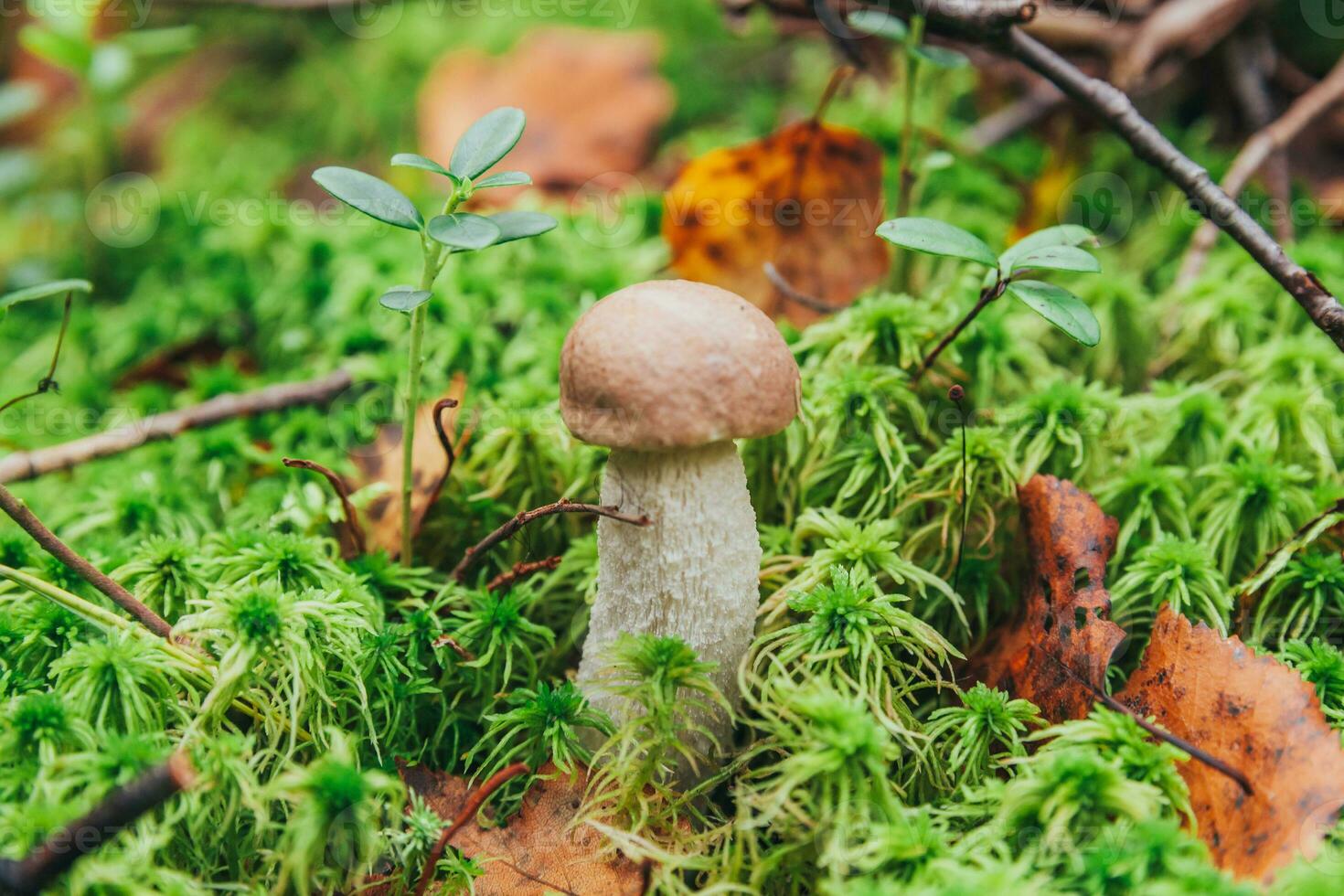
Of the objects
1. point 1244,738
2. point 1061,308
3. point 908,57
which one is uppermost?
point 908,57

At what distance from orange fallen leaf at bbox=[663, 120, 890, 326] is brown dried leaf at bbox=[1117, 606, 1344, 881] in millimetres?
1350

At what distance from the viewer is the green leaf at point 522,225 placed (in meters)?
1.59

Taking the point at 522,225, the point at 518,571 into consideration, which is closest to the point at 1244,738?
the point at 518,571

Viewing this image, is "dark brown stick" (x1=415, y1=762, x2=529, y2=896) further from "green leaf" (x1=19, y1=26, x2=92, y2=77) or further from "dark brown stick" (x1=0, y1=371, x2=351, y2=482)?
"green leaf" (x1=19, y1=26, x2=92, y2=77)

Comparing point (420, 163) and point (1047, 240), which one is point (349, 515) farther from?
point (1047, 240)

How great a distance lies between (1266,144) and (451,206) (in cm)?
234

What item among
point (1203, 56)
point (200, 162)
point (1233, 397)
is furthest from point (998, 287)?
point (200, 162)

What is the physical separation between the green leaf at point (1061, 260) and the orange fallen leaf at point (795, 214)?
0.87m

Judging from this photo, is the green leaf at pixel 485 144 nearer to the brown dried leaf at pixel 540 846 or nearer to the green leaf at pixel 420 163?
the green leaf at pixel 420 163

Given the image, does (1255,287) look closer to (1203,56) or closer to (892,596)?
(1203,56)

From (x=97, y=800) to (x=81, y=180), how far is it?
3.52m

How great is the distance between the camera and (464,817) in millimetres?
1430

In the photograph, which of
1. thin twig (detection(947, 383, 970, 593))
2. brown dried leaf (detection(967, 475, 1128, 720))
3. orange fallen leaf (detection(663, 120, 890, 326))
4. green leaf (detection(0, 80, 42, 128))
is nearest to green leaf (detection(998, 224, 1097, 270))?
thin twig (detection(947, 383, 970, 593))

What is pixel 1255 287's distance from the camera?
254 centimetres
